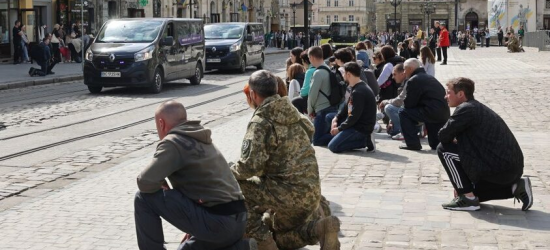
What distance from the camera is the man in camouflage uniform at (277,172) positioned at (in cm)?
630

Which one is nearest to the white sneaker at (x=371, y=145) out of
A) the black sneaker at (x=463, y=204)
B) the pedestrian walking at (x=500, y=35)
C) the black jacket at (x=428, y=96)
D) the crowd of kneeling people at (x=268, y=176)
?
the black jacket at (x=428, y=96)

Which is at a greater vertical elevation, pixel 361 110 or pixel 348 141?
pixel 361 110

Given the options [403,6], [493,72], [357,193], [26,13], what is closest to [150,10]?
[26,13]

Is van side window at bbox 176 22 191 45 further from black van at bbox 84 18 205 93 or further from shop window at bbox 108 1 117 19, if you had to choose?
shop window at bbox 108 1 117 19

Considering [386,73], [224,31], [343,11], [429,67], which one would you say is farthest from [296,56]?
[343,11]

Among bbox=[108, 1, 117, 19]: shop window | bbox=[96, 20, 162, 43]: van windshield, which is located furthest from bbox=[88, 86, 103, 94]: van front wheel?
bbox=[108, 1, 117, 19]: shop window

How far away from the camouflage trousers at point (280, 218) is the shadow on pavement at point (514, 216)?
1878 millimetres

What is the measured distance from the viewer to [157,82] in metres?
22.9

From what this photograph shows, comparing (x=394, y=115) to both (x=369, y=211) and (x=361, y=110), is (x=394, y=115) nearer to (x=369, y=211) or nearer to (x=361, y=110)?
(x=361, y=110)

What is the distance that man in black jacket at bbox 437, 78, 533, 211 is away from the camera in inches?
307

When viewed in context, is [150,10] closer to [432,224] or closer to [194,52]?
[194,52]

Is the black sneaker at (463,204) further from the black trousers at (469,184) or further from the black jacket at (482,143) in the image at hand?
the black jacket at (482,143)

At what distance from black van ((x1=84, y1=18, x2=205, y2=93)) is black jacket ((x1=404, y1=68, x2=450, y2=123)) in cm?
1146

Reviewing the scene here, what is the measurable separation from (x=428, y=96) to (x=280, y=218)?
18.5 ft
